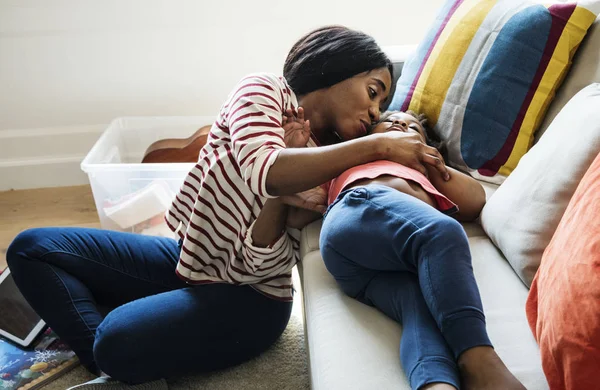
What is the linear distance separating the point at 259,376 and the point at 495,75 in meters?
0.93

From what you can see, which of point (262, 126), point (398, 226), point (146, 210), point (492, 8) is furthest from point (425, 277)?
point (146, 210)

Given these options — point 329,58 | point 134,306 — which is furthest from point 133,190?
point 329,58

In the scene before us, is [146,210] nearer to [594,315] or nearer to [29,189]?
[29,189]

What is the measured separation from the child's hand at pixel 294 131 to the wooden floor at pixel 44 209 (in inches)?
48.8

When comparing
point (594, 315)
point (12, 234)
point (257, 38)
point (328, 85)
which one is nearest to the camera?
point (594, 315)

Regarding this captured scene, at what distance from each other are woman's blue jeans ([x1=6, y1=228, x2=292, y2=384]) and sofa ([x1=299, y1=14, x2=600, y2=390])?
234 millimetres

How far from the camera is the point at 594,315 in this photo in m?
0.72

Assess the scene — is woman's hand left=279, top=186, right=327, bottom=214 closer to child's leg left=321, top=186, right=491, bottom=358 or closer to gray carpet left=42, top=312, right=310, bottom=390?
child's leg left=321, top=186, right=491, bottom=358

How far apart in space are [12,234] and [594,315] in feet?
6.60

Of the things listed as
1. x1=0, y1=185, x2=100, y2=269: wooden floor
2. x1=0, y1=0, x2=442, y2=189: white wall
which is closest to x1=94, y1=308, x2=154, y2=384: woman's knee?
x1=0, y1=185, x2=100, y2=269: wooden floor

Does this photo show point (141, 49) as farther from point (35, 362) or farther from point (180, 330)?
point (180, 330)

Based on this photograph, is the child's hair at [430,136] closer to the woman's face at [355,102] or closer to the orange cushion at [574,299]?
the woman's face at [355,102]

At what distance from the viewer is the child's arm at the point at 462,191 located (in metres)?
1.24

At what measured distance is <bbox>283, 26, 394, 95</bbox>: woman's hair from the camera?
4.02 ft
